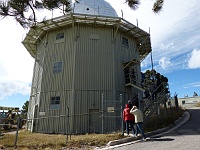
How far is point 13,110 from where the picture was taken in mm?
21578

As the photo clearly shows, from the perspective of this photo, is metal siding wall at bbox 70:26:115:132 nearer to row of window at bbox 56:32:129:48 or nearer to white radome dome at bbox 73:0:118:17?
white radome dome at bbox 73:0:118:17

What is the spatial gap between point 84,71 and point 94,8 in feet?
23.0

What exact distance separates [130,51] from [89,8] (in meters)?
6.38

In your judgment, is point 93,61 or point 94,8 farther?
point 94,8

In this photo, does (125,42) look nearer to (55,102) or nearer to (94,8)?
→ (94,8)

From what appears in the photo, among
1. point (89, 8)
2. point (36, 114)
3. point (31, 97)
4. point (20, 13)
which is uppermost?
point (89, 8)

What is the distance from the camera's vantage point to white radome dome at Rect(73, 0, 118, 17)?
63.2ft

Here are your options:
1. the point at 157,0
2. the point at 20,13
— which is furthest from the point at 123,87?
the point at 20,13

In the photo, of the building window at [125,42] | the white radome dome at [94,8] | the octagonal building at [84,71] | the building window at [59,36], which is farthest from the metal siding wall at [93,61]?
the building window at [59,36]

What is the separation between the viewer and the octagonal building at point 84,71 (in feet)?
54.1

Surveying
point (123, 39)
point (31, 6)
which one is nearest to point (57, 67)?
point (123, 39)

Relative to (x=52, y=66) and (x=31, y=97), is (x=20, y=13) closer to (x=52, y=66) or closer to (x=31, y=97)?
(x=52, y=66)

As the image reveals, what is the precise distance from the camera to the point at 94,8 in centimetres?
1966

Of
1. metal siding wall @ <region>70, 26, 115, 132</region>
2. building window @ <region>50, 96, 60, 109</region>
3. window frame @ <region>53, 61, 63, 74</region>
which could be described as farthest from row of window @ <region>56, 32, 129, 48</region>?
building window @ <region>50, 96, 60, 109</region>
